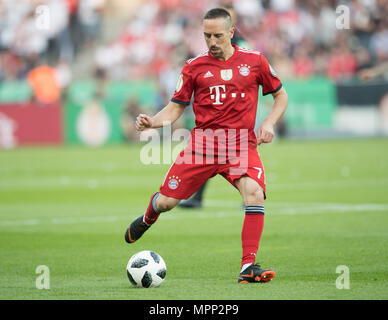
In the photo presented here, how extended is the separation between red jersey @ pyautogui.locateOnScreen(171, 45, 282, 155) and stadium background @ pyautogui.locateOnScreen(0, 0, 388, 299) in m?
4.81

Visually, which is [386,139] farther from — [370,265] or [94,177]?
[370,265]

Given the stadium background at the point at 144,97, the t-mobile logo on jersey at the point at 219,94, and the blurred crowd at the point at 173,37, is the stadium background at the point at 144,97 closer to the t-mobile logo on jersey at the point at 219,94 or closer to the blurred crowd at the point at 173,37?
the blurred crowd at the point at 173,37

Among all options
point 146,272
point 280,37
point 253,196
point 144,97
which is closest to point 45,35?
point 144,97

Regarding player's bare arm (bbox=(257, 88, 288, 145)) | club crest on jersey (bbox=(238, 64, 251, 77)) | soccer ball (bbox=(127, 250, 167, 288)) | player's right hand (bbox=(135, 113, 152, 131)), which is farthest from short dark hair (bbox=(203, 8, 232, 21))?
soccer ball (bbox=(127, 250, 167, 288))

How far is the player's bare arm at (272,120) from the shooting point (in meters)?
7.29

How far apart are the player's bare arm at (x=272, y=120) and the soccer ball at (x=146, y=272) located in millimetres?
1341

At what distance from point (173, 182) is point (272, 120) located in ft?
3.36

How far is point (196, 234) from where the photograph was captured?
10234 millimetres

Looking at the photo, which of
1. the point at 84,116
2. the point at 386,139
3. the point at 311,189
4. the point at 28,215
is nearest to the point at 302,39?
the point at 386,139

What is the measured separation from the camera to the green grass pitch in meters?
6.80

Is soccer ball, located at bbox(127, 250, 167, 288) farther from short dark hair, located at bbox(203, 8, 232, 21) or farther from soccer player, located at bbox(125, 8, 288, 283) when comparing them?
short dark hair, located at bbox(203, 8, 232, 21)

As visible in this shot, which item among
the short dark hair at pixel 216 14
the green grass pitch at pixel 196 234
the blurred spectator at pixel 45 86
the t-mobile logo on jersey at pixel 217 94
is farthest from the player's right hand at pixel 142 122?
the blurred spectator at pixel 45 86
